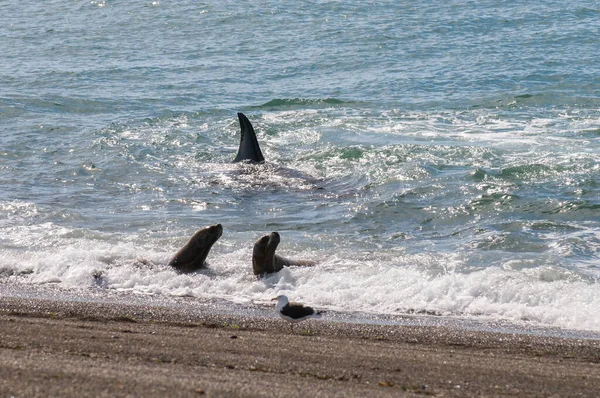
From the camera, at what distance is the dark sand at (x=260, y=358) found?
3.87 meters

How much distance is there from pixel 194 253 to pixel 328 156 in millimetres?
5284

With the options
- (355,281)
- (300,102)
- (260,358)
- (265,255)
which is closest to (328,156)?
(300,102)

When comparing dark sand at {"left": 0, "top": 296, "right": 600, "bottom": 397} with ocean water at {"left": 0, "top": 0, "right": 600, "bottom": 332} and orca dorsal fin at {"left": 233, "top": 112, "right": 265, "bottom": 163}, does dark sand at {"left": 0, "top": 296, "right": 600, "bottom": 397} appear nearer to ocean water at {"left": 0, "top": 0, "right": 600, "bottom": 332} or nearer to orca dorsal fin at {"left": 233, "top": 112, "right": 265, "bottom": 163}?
ocean water at {"left": 0, "top": 0, "right": 600, "bottom": 332}

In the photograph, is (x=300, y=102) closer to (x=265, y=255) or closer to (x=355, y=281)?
(x=265, y=255)

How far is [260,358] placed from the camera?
14.9ft

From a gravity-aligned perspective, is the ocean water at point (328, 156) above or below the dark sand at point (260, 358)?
below

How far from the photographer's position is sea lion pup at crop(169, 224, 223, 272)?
737 centimetres

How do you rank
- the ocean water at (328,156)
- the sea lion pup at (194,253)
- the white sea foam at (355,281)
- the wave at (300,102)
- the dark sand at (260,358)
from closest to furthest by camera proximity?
the dark sand at (260,358) → the white sea foam at (355,281) → the ocean water at (328,156) → the sea lion pup at (194,253) → the wave at (300,102)

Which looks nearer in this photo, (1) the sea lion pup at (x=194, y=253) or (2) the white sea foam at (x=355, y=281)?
(2) the white sea foam at (x=355, y=281)

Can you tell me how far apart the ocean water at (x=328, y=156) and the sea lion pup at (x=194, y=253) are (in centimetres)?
13

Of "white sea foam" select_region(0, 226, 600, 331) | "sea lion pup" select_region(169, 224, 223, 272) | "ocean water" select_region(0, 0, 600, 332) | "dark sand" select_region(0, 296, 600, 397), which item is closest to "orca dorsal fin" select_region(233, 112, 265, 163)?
"ocean water" select_region(0, 0, 600, 332)

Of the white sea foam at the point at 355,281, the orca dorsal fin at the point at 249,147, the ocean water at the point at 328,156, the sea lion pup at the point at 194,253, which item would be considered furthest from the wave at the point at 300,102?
the sea lion pup at the point at 194,253

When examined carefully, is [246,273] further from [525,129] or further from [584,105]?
[584,105]

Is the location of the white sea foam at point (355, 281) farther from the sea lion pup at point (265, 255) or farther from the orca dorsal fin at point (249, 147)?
the orca dorsal fin at point (249, 147)
